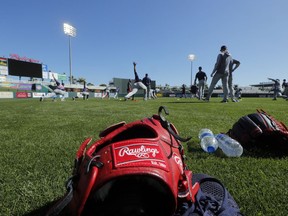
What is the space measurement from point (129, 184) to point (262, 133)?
6.67 feet

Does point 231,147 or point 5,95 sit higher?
point 231,147

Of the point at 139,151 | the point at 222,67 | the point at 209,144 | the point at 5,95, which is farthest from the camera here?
the point at 5,95

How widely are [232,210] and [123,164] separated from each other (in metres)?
0.75

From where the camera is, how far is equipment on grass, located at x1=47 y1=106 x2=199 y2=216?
3.44 feet

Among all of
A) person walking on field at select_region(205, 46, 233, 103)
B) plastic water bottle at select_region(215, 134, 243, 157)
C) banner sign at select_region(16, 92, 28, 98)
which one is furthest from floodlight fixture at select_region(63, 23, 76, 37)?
plastic water bottle at select_region(215, 134, 243, 157)

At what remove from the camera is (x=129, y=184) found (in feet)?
3.77

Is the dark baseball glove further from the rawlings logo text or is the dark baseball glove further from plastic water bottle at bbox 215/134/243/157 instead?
Answer: the rawlings logo text

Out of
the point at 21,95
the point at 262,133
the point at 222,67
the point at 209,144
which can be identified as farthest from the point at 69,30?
the point at 262,133

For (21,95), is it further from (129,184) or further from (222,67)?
(129,184)

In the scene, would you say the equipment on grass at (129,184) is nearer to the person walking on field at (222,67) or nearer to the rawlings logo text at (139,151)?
the rawlings logo text at (139,151)

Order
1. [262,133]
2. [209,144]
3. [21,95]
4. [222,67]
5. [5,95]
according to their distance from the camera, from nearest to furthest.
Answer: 1. [262,133]
2. [209,144]
3. [222,67]
4. [5,95]
5. [21,95]

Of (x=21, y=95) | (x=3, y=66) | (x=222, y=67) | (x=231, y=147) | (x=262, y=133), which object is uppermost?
(x=3, y=66)

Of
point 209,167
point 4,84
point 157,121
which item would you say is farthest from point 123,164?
point 4,84

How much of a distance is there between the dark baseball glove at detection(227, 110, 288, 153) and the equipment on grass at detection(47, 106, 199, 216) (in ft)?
5.72
